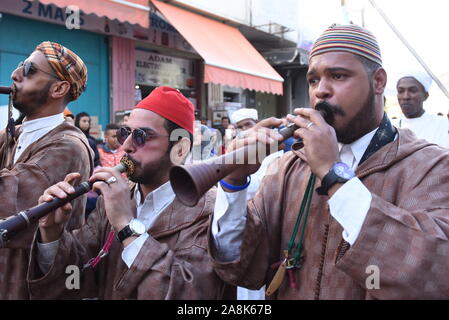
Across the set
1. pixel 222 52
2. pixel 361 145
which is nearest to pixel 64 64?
pixel 361 145

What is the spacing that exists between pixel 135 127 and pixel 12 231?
744 mm

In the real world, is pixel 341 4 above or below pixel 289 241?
above

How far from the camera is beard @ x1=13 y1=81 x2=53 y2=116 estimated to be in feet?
8.54

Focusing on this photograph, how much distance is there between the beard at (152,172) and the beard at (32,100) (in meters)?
0.84

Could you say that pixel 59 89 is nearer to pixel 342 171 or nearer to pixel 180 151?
pixel 180 151

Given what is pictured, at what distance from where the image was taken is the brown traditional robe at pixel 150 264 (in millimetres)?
1858

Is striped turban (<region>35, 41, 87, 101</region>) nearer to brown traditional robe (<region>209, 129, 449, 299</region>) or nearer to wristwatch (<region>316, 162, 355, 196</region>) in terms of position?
brown traditional robe (<region>209, 129, 449, 299</region>)

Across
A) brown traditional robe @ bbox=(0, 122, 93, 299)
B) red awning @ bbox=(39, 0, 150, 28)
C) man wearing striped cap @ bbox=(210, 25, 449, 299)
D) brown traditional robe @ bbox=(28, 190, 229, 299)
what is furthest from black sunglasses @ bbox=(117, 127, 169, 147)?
red awning @ bbox=(39, 0, 150, 28)

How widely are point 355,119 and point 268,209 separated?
19.9 inches

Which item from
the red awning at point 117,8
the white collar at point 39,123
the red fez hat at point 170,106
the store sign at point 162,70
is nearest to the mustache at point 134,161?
the red fez hat at point 170,106
